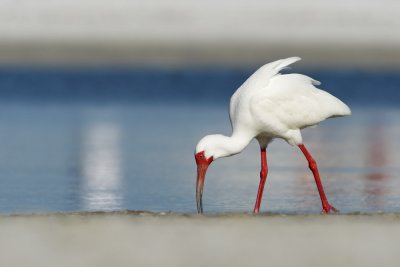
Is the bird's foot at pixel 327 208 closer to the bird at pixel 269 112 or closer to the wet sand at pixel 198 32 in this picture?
the bird at pixel 269 112

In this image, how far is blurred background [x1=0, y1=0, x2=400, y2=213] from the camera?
11.1 meters

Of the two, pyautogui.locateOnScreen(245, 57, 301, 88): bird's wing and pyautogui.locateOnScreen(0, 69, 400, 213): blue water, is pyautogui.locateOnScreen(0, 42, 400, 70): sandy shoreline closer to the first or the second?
pyautogui.locateOnScreen(0, 69, 400, 213): blue water

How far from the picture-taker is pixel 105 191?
36.1 ft

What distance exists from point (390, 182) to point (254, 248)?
4127 mm

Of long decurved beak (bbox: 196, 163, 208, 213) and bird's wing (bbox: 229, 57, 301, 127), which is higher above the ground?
bird's wing (bbox: 229, 57, 301, 127)

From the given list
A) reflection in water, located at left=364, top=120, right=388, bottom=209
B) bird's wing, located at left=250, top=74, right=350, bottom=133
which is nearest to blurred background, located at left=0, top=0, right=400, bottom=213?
reflection in water, located at left=364, top=120, right=388, bottom=209

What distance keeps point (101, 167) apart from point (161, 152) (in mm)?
1074

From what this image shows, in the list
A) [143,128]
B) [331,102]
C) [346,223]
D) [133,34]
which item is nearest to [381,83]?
[143,128]

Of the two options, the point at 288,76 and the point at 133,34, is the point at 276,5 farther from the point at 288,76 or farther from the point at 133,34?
the point at 288,76

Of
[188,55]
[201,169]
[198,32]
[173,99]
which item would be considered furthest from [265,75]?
[198,32]

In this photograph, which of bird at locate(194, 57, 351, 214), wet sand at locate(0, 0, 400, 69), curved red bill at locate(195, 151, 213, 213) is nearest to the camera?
curved red bill at locate(195, 151, 213, 213)

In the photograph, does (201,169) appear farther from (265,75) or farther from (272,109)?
(265,75)

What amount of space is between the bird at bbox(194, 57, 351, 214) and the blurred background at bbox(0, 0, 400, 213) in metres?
0.39

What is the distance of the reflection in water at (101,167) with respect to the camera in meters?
10.5
